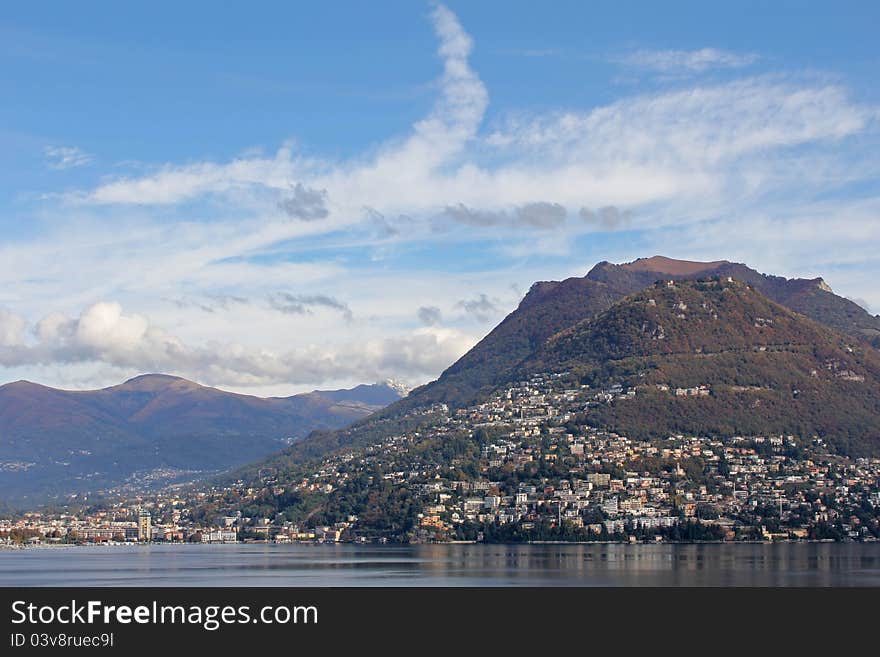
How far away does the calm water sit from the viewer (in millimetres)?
78250

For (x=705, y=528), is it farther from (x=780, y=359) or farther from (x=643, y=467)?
(x=780, y=359)

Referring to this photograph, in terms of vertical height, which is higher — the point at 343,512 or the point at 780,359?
the point at 780,359

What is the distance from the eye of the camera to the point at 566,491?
491 feet

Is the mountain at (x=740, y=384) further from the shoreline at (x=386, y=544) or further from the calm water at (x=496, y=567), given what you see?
the calm water at (x=496, y=567)

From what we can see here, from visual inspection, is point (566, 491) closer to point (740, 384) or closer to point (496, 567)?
point (740, 384)

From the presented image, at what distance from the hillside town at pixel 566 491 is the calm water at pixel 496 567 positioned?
10013 mm

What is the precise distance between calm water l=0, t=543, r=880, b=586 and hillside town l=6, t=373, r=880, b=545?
1001 centimetres

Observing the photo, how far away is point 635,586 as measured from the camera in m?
70.1

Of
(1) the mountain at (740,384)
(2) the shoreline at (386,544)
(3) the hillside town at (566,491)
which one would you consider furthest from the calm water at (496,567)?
(1) the mountain at (740,384)
